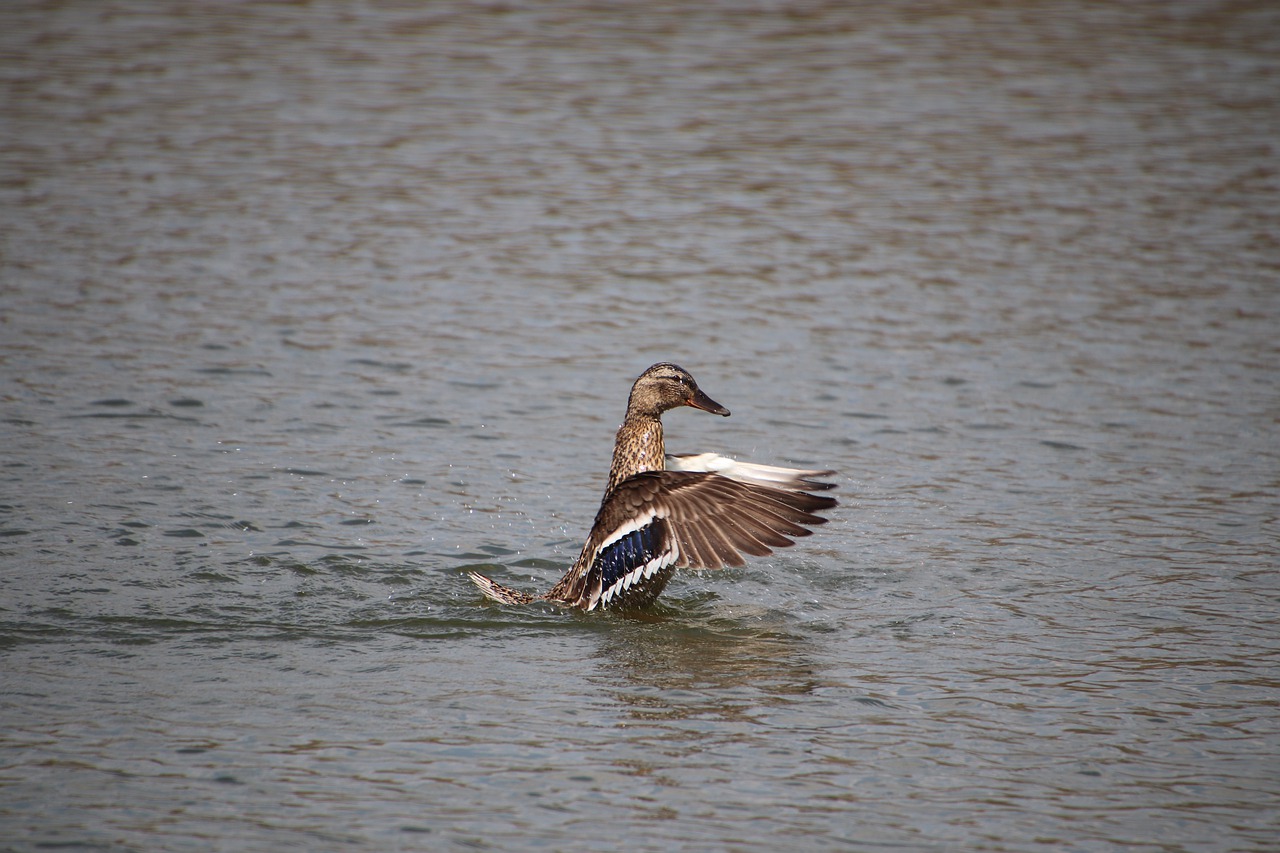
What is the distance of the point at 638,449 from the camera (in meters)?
7.19

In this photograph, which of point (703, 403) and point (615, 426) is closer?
point (703, 403)

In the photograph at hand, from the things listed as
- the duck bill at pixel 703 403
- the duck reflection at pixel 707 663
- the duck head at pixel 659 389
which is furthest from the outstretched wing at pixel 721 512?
the duck bill at pixel 703 403

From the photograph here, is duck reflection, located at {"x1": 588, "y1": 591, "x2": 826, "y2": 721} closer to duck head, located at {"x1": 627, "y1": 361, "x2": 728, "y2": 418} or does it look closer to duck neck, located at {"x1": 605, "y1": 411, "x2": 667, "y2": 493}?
duck neck, located at {"x1": 605, "y1": 411, "x2": 667, "y2": 493}

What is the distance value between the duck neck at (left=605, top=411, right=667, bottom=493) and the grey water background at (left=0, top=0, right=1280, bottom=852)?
0.67m

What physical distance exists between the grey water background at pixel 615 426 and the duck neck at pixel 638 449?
67 cm

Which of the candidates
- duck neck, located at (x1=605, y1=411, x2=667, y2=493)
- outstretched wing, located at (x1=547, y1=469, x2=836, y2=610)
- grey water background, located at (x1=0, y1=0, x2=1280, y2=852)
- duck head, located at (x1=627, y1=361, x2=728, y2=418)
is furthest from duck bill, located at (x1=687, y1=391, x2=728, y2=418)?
grey water background, located at (x1=0, y1=0, x2=1280, y2=852)

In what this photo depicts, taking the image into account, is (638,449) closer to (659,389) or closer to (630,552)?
(659,389)

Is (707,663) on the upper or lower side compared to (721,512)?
lower

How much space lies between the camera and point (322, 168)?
15008 mm

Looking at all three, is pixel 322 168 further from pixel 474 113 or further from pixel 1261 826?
pixel 1261 826

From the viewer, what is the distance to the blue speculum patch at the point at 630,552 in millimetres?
6539

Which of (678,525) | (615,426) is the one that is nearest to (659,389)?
(678,525)

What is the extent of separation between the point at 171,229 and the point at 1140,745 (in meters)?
9.90

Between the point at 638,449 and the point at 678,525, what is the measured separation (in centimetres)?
75
